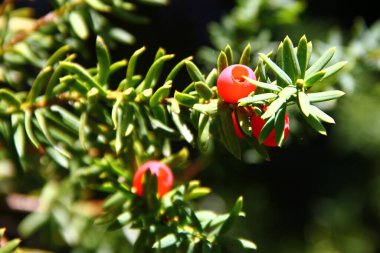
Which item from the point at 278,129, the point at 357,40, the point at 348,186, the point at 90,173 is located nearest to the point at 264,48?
the point at 357,40

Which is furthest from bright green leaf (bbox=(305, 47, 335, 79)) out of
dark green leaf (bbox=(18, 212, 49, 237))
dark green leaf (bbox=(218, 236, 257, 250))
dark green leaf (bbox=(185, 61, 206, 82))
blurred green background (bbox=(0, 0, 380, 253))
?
dark green leaf (bbox=(18, 212, 49, 237))

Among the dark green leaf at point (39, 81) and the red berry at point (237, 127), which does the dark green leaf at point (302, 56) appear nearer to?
the red berry at point (237, 127)

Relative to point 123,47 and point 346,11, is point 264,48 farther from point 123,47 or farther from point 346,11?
point 346,11

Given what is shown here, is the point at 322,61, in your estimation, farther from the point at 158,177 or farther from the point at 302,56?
the point at 158,177

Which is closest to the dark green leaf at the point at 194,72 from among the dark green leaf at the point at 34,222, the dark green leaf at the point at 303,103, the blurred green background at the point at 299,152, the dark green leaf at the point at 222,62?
the dark green leaf at the point at 222,62

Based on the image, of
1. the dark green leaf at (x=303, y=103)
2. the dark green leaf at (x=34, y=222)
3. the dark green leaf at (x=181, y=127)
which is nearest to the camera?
the dark green leaf at (x=303, y=103)

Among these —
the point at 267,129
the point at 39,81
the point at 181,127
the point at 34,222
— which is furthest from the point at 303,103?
the point at 34,222
